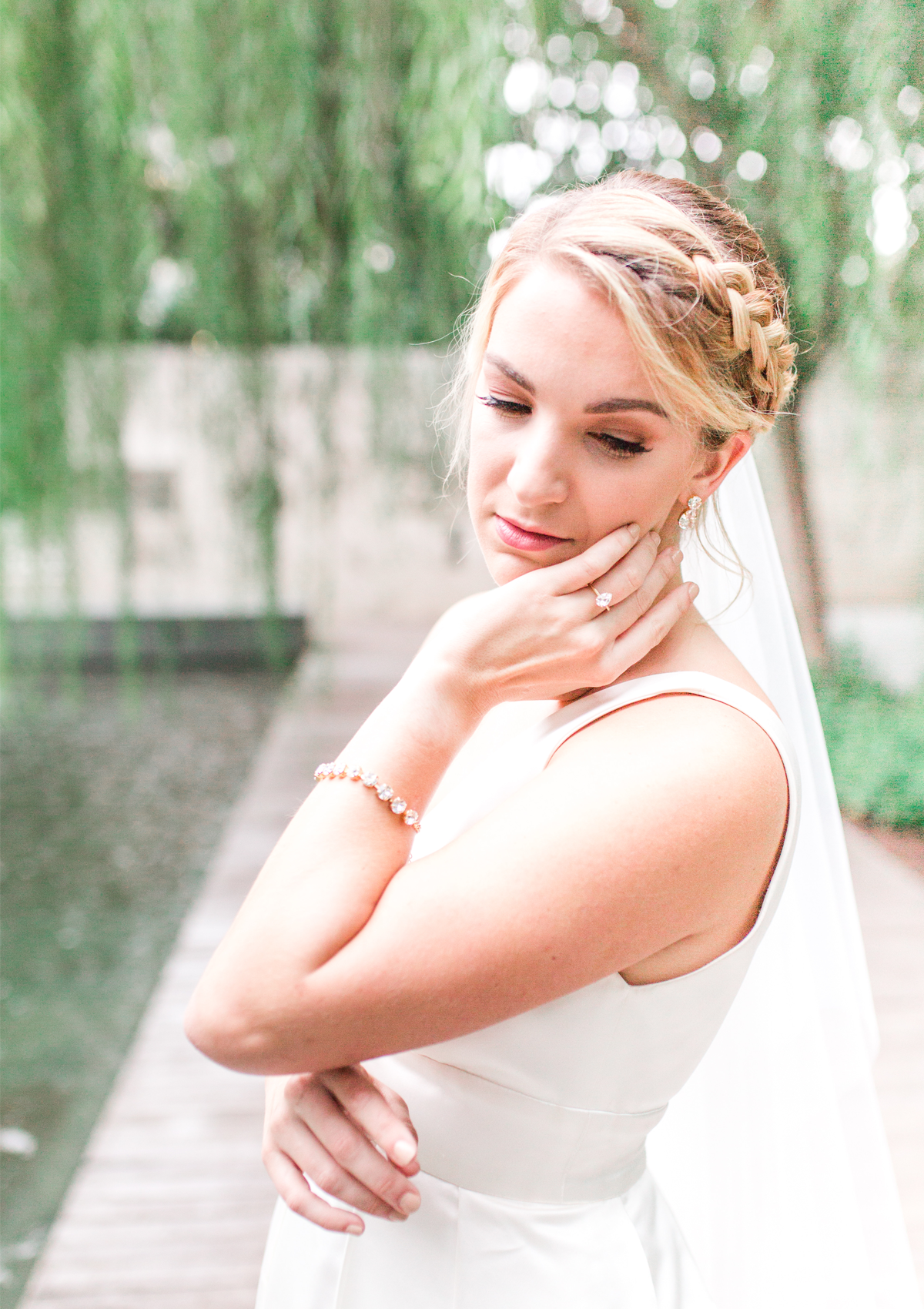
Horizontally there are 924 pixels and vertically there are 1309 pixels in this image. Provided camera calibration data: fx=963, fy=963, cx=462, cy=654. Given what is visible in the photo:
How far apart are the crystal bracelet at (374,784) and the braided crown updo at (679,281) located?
34 cm

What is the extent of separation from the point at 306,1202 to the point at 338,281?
1.84 metres

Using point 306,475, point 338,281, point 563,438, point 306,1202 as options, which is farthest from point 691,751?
point 306,475

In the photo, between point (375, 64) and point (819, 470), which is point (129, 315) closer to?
point (375, 64)

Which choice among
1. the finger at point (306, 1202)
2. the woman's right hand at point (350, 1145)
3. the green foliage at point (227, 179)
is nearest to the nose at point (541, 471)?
the woman's right hand at point (350, 1145)

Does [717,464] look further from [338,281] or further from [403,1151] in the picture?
[338,281]

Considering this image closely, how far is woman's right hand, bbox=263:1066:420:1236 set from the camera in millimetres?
690

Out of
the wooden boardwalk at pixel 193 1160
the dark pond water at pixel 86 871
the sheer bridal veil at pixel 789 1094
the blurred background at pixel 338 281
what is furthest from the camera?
the dark pond water at pixel 86 871

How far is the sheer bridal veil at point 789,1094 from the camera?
95cm

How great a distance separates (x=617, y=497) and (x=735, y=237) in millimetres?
231

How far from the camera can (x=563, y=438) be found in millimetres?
721

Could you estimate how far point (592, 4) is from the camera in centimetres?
160

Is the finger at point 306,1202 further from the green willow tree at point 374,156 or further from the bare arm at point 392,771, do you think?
the green willow tree at point 374,156

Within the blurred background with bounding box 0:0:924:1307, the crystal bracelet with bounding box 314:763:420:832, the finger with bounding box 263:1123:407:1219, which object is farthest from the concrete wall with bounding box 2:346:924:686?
the finger with bounding box 263:1123:407:1219

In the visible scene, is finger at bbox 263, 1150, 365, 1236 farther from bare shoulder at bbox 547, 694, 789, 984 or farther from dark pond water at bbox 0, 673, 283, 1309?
dark pond water at bbox 0, 673, 283, 1309
